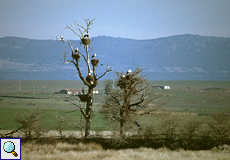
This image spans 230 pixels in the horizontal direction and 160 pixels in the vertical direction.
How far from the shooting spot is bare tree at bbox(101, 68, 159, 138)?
80.4 ft

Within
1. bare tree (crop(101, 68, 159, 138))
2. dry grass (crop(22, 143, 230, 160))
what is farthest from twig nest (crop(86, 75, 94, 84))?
dry grass (crop(22, 143, 230, 160))

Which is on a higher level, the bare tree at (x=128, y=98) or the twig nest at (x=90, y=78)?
the twig nest at (x=90, y=78)

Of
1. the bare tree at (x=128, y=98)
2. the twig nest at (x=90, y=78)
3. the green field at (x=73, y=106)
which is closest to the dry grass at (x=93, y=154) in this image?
the bare tree at (x=128, y=98)

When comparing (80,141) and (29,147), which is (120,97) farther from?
(29,147)

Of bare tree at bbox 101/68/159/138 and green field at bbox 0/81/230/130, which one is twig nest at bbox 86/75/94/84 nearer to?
bare tree at bbox 101/68/159/138

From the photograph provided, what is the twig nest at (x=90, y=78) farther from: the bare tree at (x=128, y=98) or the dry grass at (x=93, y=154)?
the dry grass at (x=93, y=154)

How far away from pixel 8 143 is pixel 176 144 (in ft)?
38.3

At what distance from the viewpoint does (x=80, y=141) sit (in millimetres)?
23812

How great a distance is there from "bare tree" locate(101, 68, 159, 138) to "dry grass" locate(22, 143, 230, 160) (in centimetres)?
267

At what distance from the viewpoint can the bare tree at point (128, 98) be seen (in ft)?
80.4

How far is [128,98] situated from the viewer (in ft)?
81.6

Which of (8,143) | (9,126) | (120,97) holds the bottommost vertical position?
(9,126)

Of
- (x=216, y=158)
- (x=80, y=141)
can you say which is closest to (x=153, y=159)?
(x=216, y=158)

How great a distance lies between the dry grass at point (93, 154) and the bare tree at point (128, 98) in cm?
267
